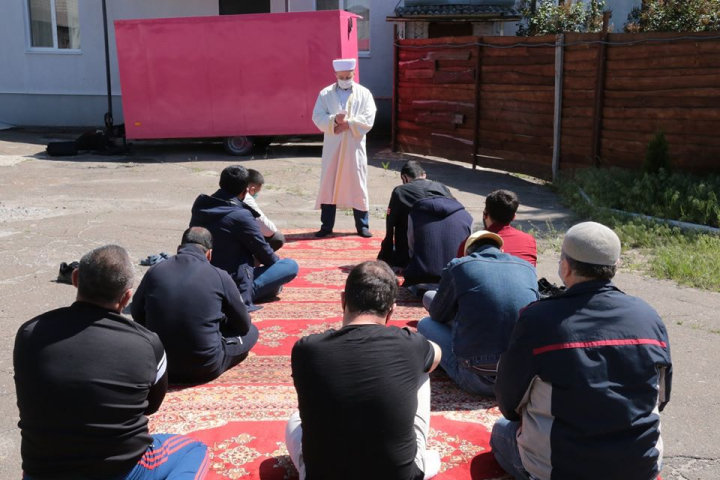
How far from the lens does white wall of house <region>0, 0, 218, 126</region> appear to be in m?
19.4

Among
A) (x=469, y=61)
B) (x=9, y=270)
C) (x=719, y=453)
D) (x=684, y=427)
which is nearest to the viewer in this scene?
(x=719, y=453)

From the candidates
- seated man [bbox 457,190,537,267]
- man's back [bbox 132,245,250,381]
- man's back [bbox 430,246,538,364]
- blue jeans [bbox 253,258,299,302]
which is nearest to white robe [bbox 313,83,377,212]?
blue jeans [bbox 253,258,299,302]

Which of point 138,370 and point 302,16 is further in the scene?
point 302,16

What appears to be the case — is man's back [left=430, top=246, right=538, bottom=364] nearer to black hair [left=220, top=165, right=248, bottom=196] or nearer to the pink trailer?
black hair [left=220, top=165, right=248, bottom=196]

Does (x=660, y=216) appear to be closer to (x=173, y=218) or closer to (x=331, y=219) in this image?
(x=331, y=219)

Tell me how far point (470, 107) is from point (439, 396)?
35.0 feet

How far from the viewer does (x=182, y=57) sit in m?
15.4

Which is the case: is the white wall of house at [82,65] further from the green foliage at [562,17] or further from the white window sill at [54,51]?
the green foliage at [562,17]

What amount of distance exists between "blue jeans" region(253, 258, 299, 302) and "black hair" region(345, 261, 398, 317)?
312cm

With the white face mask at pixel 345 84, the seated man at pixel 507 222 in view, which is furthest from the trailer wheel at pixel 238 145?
the seated man at pixel 507 222

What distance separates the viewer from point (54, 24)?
1980 centimetres

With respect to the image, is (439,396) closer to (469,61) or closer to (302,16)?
(469,61)

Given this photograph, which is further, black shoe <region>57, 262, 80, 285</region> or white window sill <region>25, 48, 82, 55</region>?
white window sill <region>25, 48, 82, 55</region>

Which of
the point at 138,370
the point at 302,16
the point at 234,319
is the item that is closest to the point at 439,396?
the point at 234,319
